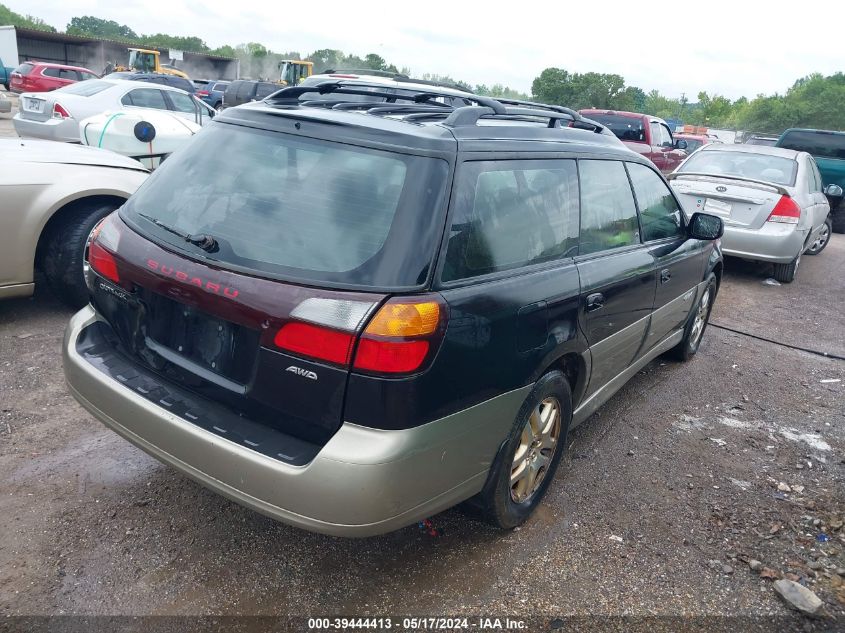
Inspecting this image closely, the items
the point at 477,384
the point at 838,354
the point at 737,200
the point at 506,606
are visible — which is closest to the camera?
the point at 477,384

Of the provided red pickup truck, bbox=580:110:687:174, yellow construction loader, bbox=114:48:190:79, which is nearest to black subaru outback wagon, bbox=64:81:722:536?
red pickup truck, bbox=580:110:687:174

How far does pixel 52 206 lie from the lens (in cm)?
451

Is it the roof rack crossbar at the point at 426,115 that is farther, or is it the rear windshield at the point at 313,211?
the roof rack crossbar at the point at 426,115

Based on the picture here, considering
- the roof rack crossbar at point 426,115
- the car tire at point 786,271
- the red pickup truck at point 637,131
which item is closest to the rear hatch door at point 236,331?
the roof rack crossbar at point 426,115

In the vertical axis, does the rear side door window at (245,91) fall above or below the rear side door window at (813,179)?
below

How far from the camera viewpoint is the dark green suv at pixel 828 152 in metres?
13.2

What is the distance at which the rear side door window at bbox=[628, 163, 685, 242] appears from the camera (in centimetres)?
380

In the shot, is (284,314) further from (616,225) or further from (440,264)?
(616,225)

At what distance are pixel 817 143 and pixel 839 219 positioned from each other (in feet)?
5.45

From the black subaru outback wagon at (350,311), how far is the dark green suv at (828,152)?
1267 cm

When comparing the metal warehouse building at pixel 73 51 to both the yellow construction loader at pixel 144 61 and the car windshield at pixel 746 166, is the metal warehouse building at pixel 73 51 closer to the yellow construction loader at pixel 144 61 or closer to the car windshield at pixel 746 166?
the yellow construction loader at pixel 144 61

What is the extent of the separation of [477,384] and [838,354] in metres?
4.97

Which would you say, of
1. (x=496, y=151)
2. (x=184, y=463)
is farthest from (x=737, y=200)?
(x=184, y=463)

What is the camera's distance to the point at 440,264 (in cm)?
223
